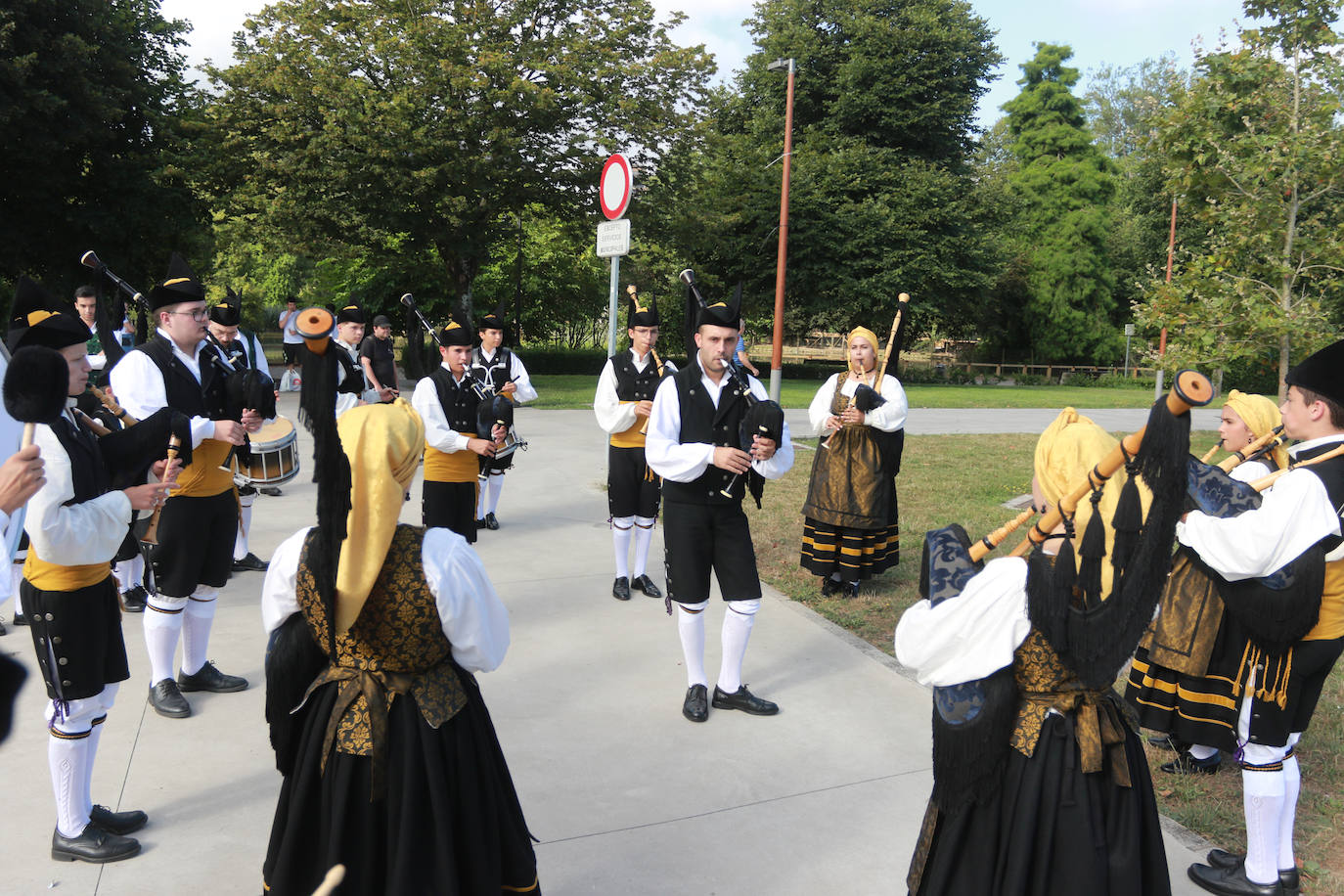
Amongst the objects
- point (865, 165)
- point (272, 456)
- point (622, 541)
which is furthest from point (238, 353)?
point (865, 165)

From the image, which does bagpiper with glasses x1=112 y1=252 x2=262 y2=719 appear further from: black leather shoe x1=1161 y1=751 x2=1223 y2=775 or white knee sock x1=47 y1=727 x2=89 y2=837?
black leather shoe x1=1161 y1=751 x2=1223 y2=775

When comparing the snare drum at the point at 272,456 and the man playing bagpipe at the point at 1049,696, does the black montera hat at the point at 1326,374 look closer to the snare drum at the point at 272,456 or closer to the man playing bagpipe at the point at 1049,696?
the man playing bagpipe at the point at 1049,696

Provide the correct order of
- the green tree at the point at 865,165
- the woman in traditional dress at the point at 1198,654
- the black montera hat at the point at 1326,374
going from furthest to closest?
the green tree at the point at 865,165 < the woman in traditional dress at the point at 1198,654 < the black montera hat at the point at 1326,374

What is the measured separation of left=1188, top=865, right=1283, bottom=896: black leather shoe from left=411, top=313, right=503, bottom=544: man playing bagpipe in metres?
4.39

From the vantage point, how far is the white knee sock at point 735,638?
463 cm

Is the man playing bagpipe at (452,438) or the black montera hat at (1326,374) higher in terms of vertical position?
the black montera hat at (1326,374)

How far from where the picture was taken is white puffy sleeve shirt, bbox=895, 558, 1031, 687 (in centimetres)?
221

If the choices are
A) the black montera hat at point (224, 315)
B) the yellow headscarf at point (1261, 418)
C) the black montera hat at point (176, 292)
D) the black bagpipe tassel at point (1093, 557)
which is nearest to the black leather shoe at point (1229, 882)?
the yellow headscarf at point (1261, 418)

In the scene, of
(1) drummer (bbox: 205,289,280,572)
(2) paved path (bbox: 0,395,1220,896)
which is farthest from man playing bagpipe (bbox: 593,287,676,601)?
(1) drummer (bbox: 205,289,280,572)

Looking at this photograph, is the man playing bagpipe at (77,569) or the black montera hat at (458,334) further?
the black montera hat at (458,334)

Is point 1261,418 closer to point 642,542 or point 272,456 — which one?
point 642,542

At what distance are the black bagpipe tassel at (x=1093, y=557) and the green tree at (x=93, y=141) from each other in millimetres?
20456

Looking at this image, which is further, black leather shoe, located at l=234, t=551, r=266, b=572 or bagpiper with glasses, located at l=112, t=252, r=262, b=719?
black leather shoe, located at l=234, t=551, r=266, b=572

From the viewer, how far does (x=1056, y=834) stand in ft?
7.43
